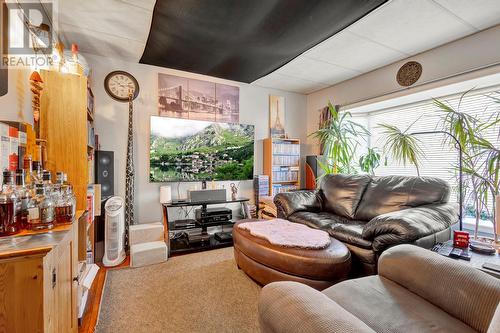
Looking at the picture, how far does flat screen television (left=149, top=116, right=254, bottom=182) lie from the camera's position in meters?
3.03

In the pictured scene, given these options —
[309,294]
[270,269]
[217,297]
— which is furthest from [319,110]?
[309,294]

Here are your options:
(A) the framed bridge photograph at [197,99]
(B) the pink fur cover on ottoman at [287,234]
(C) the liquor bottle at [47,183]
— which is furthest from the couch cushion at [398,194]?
(C) the liquor bottle at [47,183]

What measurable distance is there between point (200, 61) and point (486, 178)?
10.4 ft

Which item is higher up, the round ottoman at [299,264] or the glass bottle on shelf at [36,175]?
the glass bottle on shelf at [36,175]

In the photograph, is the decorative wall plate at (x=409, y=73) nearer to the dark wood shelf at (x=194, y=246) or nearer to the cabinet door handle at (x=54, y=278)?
the dark wood shelf at (x=194, y=246)

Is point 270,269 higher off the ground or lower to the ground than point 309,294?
lower

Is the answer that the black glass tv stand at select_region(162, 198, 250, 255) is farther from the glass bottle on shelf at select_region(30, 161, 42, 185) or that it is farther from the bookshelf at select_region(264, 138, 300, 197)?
the glass bottle on shelf at select_region(30, 161, 42, 185)

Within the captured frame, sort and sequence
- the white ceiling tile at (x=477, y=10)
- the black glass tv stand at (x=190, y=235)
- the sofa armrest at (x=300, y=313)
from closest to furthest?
the sofa armrest at (x=300, y=313), the white ceiling tile at (x=477, y=10), the black glass tv stand at (x=190, y=235)

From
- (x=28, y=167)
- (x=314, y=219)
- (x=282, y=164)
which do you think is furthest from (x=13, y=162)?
(x=282, y=164)

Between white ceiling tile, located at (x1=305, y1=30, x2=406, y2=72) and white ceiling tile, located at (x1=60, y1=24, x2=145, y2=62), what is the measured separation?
6.87ft

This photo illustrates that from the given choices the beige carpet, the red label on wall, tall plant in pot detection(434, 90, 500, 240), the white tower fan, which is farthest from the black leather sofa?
the red label on wall

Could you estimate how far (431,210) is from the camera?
1.91 meters

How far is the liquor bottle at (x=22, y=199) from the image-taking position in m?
1.00

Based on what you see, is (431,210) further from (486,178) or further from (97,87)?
(97,87)
